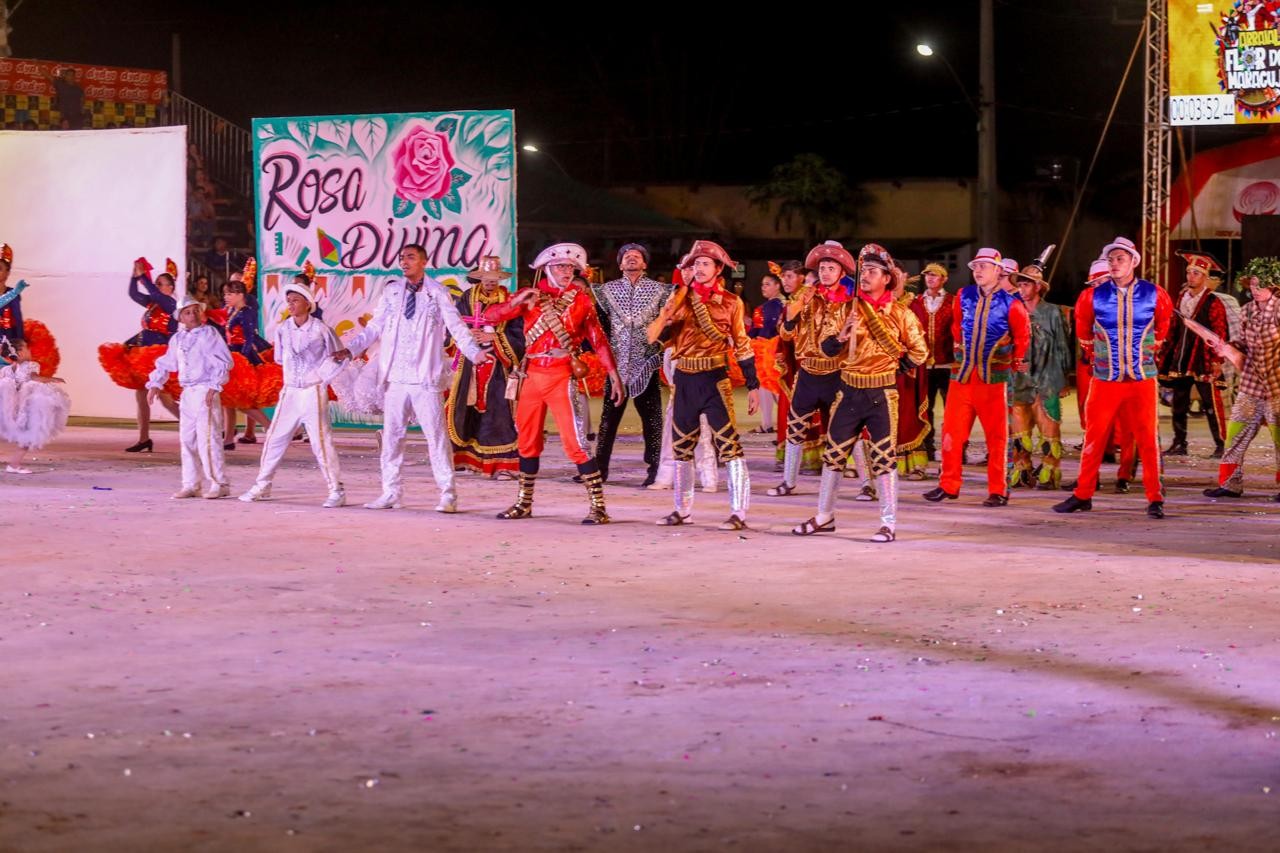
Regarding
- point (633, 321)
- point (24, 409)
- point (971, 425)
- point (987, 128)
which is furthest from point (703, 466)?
point (987, 128)

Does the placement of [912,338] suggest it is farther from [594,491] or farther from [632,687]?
[632,687]

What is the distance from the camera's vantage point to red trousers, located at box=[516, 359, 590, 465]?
12.7 metres

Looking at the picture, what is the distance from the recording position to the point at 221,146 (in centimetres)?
3266

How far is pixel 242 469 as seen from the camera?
54.9 feet

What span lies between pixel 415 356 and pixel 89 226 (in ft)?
33.7

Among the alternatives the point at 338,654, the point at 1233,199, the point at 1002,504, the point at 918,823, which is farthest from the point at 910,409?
the point at 1233,199

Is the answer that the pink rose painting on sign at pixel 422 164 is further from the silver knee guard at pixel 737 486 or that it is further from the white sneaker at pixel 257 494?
the silver knee guard at pixel 737 486

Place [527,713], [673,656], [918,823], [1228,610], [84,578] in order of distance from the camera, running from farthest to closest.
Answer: [84,578], [1228,610], [673,656], [527,713], [918,823]

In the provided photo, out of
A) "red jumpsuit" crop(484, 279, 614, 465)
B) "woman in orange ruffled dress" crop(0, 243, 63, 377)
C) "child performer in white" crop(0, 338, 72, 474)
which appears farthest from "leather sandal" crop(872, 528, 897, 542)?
"woman in orange ruffled dress" crop(0, 243, 63, 377)

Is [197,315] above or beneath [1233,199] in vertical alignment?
beneath

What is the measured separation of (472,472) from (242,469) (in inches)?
82.2

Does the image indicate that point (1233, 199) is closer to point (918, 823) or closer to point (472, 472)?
point (472, 472)

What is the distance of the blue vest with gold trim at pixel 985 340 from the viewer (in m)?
13.8

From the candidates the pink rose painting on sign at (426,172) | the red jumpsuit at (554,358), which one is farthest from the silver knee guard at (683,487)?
the pink rose painting on sign at (426,172)
